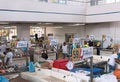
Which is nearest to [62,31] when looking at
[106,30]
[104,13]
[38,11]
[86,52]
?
[106,30]

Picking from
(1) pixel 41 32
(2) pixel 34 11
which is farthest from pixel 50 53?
(1) pixel 41 32

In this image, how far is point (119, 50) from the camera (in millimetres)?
6359

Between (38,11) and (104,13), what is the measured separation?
416 centimetres

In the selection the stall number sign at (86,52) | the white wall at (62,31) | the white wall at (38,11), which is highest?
the white wall at (38,11)

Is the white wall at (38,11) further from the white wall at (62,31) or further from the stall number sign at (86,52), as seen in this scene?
the stall number sign at (86,52)

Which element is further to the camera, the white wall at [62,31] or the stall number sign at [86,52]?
the white wall at [62,31]

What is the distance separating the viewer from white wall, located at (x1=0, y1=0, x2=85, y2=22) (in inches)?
373

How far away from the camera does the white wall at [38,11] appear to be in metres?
9.47

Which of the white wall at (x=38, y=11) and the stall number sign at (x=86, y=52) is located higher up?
the white wall at (x=38, y=11)

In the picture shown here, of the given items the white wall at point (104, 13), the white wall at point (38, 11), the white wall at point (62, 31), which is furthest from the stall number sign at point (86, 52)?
the white wall at point (62, 31)

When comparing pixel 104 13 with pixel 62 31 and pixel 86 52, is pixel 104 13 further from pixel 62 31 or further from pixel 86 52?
pixel 86 52

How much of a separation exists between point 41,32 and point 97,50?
8.84 m

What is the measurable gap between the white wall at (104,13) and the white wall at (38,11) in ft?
1.71

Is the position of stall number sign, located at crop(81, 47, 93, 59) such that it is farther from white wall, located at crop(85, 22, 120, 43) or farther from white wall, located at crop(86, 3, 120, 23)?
white wall, located at crop(85, 22, 120, 43)
